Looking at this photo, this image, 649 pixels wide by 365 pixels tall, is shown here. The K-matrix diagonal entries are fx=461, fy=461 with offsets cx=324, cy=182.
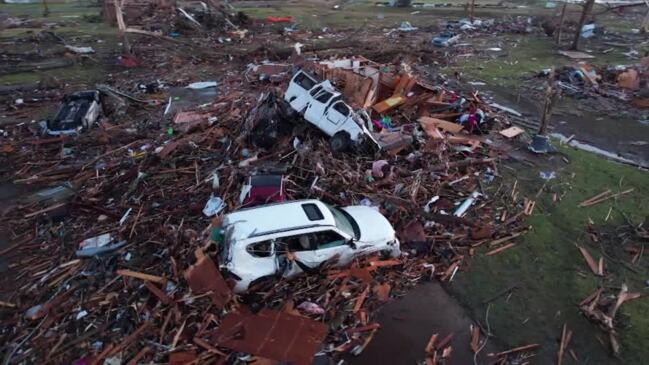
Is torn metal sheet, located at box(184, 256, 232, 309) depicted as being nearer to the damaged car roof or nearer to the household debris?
the household debris

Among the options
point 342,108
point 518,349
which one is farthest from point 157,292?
point 342,108

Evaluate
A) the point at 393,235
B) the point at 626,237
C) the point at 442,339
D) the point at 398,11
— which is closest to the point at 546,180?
the point at 626,237

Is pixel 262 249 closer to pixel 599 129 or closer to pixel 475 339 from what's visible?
pixel 475 339

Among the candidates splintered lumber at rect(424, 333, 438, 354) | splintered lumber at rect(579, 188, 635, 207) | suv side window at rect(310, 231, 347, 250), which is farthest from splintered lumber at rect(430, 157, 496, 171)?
splintered lumber at rect(424, 333, 438, 354)

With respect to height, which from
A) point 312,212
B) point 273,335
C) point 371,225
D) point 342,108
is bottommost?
point 273,335

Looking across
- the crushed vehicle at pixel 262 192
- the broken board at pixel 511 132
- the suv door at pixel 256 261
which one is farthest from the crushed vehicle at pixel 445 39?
the suv door at pixel 256 261

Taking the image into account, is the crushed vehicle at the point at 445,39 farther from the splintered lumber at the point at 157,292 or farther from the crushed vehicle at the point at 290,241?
the splintered lumber at the point at 157,292

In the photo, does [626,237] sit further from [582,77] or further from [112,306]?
[582,77]
